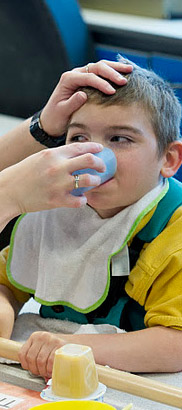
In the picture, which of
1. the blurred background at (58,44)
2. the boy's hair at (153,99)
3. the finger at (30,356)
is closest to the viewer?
the finger at (30,356)

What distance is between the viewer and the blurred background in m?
2.96

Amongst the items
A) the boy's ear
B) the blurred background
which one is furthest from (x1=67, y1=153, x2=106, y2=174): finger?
the blurred background

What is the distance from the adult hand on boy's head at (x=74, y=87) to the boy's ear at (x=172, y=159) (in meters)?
0.15

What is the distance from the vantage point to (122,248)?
128 centimetres

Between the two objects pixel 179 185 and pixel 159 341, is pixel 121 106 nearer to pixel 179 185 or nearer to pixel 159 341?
pixel 179 185

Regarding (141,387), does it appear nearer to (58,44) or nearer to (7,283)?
(7,283)

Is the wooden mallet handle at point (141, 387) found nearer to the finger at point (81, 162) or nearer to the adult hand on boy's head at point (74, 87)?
the finger at point (81, 162)

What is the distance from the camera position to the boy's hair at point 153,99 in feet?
4.16

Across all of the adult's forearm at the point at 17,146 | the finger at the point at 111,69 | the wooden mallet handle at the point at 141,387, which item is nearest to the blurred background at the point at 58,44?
the adult's forearm at the point at 17,146

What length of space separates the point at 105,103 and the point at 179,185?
0.69 ft

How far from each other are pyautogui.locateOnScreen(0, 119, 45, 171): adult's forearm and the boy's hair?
0.24m

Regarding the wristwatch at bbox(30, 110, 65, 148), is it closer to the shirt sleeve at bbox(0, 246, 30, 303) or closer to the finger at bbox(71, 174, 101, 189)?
the shirt sleeve at bbox(0, 246, 30, 303)

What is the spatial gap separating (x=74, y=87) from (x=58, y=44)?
5.88 ft

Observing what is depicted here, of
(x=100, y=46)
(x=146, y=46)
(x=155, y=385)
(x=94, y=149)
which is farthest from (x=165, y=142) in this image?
(x=100, y=46)
